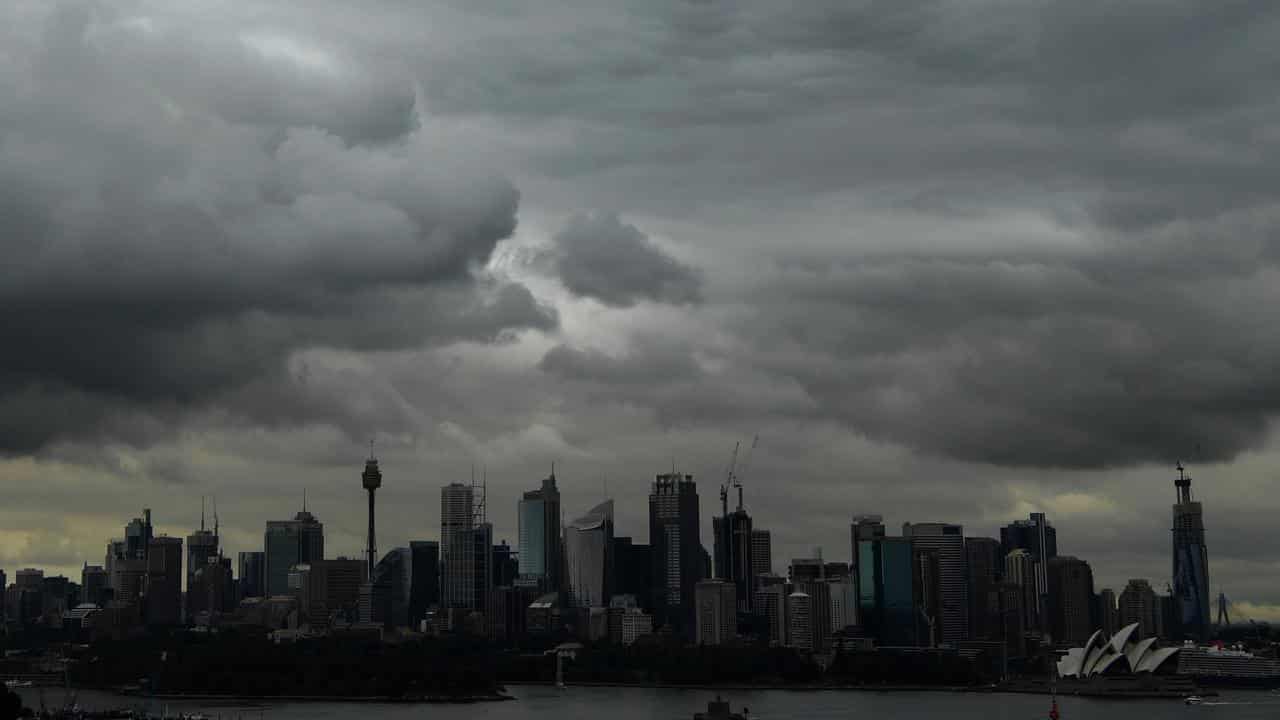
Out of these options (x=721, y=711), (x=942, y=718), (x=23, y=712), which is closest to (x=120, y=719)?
(x=23, y=712)

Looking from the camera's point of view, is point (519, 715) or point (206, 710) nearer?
point (519, 715)

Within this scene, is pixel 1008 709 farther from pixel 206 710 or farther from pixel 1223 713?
pixel 206 710

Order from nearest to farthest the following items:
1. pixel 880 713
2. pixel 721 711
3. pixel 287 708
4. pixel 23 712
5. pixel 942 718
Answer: pixel 721 711, pixel 23 712, pixel 942 718, pixel 880 713, pixel 287 708

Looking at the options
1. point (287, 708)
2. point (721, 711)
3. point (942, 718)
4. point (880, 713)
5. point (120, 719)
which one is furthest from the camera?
point (287, 708)

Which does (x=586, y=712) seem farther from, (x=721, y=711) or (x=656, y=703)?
(x=721, y=711)

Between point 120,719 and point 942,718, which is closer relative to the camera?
point 120,719

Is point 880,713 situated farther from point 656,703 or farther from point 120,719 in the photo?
point 120,719

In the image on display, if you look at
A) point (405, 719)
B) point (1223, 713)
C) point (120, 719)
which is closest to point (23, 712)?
point (120, 719)

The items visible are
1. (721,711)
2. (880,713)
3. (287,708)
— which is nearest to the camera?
(721,711)

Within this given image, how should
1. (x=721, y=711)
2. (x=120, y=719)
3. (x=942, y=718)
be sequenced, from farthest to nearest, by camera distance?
(x=942, y=718)
(x=120, y=719)
(x=721, y=711)
